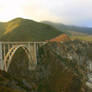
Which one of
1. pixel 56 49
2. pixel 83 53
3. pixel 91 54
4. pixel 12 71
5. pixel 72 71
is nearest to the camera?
pixel 72 71

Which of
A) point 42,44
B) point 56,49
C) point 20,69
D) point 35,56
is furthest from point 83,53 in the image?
point 20,69

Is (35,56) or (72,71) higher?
(35,56)

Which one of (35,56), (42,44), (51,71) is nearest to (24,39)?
(42,44)

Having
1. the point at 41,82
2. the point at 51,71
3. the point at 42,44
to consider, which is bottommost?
the point at 41,82

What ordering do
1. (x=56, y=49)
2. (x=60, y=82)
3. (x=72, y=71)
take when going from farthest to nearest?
(x=56, y=49), (x=72, y=71), (x=60, y=82)

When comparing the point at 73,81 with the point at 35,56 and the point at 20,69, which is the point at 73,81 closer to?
A: the point at 35,56

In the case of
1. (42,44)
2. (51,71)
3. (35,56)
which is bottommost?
(51,71)

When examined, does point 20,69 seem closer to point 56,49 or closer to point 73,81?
point 56,49

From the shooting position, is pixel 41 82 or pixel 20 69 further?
pixel 20 69

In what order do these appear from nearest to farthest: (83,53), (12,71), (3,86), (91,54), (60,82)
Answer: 1. (3,86)
2. (60,82)
3. (12,71)
4. (83,53)
5. (91,54)
